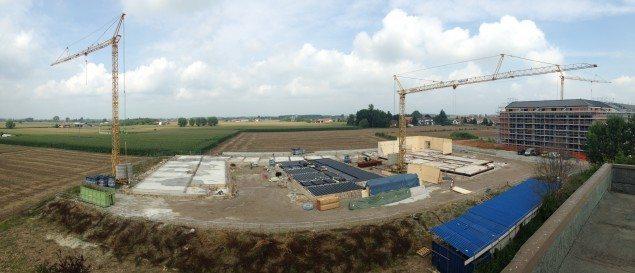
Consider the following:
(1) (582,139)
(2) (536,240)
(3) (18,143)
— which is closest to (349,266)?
(2) (536,240)

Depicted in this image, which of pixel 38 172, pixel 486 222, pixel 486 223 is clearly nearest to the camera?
pixel 486 223

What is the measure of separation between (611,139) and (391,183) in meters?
34.4

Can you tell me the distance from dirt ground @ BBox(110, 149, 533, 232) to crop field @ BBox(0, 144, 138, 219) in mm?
11499

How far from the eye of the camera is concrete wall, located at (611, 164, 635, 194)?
39.6ft

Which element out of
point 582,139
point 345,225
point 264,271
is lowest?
Result: point 264,271

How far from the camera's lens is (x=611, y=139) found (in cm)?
4709

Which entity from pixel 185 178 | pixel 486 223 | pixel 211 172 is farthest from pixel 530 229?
pixel 211 172

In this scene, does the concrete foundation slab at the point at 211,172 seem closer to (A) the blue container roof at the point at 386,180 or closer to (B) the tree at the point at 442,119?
(A) the blue container roof at the point at 386,180

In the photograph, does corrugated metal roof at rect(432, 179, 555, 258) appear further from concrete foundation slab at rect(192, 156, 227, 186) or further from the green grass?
concrete foundation slab at rect(192, 156, 227, 186)

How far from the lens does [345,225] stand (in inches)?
973

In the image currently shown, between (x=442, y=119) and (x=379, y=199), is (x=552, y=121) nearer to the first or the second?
(x=379, y=199)

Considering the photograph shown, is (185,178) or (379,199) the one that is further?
(185,178)

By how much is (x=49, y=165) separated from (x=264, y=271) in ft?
172

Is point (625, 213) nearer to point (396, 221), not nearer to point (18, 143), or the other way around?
point (396, 221)
